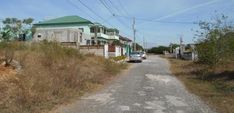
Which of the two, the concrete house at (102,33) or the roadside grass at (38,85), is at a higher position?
the concrete house at (102,33)

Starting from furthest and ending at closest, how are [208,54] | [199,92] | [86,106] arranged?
[208,54], [199,92], [86,106]

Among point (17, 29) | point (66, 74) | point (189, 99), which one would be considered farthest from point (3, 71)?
point (17, 29)

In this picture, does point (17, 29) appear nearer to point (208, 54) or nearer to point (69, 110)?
point (208, 54)

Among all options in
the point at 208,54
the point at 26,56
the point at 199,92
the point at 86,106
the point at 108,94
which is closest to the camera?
the point at 86,106

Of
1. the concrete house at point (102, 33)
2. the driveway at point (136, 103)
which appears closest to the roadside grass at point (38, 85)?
the driveway at point (136, 103)

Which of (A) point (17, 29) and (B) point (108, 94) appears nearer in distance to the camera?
(B) point (108, 94)

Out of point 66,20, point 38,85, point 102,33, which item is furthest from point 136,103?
point 102,33

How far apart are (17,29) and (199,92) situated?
3896 centimetres

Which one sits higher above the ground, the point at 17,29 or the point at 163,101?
the point at 17,29

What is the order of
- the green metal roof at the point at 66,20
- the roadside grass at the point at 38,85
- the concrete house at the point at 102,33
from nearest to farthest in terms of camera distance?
the roadside grass at the point at 38,85, the concrete house at the point at 102,33, the green metal roof at the point at 66,20

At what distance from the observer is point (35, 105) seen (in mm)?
11242

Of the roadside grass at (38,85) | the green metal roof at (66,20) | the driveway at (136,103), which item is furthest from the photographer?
the green metal roof at (66,20)

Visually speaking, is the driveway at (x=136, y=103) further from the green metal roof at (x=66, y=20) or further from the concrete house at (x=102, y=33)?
the green metal roof at (x=66, y=20)

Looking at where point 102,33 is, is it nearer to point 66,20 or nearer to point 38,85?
point 66,20
